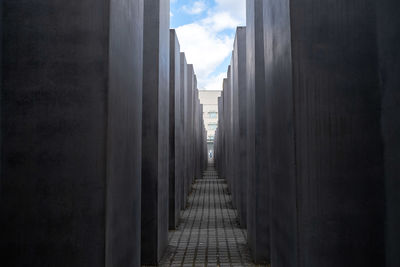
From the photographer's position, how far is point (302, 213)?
304 cm

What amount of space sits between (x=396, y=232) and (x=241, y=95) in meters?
6.57

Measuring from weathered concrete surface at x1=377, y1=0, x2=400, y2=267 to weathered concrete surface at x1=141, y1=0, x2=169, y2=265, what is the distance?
3949mm

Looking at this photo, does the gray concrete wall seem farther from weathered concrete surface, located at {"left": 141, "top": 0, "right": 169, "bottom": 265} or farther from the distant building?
the distant building

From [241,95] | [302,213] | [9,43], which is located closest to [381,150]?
A: [302,213]

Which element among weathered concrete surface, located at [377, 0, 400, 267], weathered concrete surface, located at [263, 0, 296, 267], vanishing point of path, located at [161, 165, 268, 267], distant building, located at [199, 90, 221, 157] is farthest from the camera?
distant building, located at [199, 90, 221, 157]

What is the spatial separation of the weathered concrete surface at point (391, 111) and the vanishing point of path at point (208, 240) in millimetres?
3522

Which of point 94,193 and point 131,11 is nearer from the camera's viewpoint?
point 94,193

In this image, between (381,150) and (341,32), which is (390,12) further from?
(381,150)

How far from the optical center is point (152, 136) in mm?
6289

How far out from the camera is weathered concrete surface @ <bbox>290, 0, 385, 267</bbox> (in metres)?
3.05

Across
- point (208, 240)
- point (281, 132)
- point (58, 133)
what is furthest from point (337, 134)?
point (208, 240)

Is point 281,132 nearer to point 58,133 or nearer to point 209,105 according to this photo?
point 58,133

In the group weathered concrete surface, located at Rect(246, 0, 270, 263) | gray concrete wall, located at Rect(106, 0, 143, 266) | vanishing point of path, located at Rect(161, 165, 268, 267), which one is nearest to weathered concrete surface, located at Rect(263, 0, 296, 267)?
gray concrete wall, located at Rect(106, 0, 143, 266)

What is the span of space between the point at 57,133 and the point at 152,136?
3.19 metres
